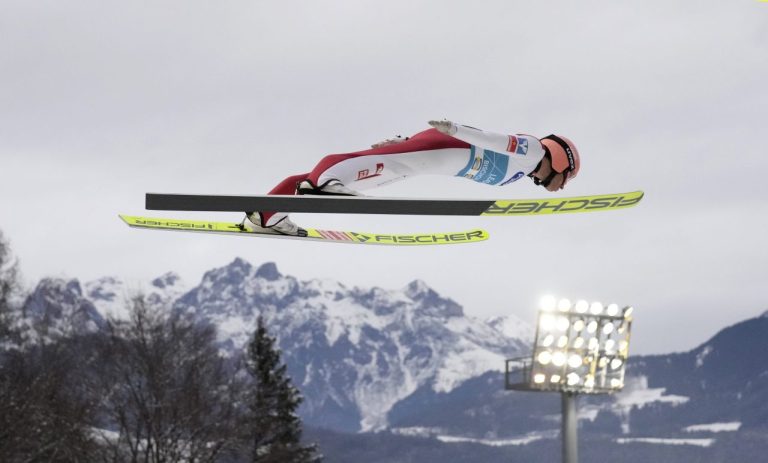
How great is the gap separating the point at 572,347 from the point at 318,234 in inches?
683

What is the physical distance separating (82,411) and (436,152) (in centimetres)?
2799

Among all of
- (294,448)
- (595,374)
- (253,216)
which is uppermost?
(253,216)

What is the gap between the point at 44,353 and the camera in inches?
1817

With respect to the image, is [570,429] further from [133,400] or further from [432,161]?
[432,161]

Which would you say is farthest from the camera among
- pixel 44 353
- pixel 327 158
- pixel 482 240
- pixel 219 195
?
pixel 44 353

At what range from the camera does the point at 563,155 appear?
8.64 metres

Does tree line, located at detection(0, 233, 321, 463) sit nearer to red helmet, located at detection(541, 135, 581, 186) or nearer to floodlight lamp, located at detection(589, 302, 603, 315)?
floodlight lamp, located at detection(589, 302, 603, 315)

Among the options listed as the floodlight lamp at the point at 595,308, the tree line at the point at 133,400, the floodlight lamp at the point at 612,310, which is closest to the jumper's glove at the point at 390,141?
the floodlight lamp at the point at 595,308

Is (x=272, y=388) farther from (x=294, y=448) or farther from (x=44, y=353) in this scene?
(x=44, y=353)

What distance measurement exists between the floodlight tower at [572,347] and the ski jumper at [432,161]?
17516 millimetres

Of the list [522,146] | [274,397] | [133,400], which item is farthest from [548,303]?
[274,397]

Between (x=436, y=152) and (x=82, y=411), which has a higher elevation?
(x=436, y=152)

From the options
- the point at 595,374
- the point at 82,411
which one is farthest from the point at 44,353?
the point at 595,374

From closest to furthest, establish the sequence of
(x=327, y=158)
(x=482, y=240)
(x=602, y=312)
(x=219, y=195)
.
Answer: (x=219, y=195) < (x=327, y=158) < (x=482, y=240) < (x=602, y=312)
